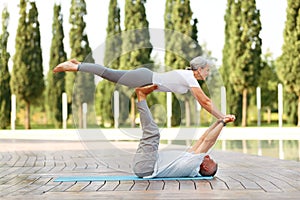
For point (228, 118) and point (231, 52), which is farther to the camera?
point (231, 52)

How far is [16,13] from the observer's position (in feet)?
80.5

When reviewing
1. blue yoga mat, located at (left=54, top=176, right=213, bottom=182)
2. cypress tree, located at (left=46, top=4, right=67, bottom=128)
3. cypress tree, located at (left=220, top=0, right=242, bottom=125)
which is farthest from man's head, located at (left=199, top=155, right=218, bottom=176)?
cypress tree, located at (left=46, top=4, right=67, bottom=128)

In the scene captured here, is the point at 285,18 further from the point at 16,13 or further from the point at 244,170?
the point at 244,170

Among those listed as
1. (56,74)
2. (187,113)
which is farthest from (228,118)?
(56,74)

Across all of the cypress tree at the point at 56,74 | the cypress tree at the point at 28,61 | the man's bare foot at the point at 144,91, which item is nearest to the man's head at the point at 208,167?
the man's bare foot at the point at 144,91

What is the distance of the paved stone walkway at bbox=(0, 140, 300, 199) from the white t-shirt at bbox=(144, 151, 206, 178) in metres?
0.25

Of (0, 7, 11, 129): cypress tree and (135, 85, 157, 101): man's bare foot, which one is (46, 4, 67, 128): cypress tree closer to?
(0, 7, 11, 129): cypress tree

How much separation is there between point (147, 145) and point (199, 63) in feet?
3.05

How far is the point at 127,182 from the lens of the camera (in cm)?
547

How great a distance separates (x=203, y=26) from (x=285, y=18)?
317cm

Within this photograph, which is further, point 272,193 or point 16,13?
point 16,13

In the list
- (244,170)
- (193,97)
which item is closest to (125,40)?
(193,97)

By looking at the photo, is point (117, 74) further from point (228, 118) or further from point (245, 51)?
point (245, 51)

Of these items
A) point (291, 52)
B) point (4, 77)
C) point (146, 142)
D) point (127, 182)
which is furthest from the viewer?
point (4, 77)
